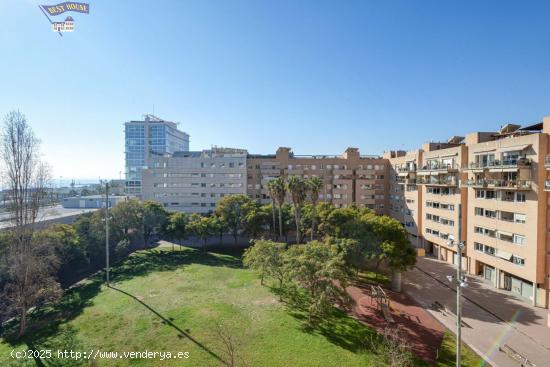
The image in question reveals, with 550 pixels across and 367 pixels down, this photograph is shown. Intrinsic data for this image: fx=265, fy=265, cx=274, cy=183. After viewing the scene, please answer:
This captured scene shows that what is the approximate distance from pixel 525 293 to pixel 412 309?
48.7ft

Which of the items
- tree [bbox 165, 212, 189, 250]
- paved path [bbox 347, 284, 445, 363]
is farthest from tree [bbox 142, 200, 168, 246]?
paved path [bbox 347, 284, 445, 363]

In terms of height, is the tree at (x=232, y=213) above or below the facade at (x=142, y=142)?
below

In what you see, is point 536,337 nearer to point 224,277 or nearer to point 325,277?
point 325,277

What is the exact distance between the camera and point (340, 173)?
229 feet

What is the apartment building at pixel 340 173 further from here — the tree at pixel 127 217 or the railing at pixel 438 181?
the tree at pixel 127 217

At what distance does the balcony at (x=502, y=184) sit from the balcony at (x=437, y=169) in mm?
3714

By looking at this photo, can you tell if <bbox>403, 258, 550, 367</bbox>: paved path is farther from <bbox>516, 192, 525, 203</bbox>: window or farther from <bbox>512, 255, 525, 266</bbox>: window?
<bbox>516, 192, 525, 203</bbox>: window

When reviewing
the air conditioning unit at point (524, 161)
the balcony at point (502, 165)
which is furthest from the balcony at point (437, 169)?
the air conditioning unit at point (524, 161)

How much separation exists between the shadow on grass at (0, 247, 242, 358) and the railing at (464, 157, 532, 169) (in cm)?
3694

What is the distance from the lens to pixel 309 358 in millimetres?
18344

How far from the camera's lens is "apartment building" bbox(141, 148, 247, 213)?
69.5m

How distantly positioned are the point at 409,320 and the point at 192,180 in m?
58.1

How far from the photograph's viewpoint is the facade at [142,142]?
13675 cm

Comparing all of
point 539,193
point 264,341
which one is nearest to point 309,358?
point 264,341
